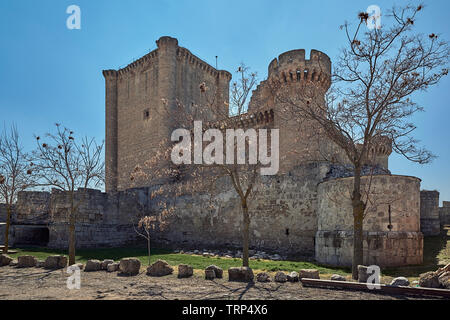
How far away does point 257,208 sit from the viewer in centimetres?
1655

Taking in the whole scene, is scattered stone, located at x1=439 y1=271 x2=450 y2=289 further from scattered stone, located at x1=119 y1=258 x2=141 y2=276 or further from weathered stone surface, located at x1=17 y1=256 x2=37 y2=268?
weathered stone surface, located at x1=17 y1=256 x2=37 y2=268

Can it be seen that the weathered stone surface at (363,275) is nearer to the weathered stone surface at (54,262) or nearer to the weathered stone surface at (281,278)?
the weathered stone surface at (281,278)

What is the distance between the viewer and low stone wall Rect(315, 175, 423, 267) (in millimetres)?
10242

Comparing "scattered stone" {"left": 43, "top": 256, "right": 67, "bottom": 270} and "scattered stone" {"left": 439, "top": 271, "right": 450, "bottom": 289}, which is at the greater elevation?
"scattered stone" {"left": 439, "top": 271, "right": 450, "bottom": 289}

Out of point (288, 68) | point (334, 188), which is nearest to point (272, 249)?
point (334, 188)

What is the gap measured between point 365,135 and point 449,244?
8.50m

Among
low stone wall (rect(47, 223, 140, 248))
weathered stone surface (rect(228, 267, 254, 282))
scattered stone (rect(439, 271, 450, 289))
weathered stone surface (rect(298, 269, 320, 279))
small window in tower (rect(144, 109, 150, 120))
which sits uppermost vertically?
small window in tower (rect(144, 109, 150, 120))

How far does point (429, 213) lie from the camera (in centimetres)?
1667

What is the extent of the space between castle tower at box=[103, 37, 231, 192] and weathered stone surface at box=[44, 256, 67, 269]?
1606 cm

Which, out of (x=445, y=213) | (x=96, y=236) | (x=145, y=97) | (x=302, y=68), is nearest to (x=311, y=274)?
(x=96, y=236)

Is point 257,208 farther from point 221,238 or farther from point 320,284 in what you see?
point 320,284

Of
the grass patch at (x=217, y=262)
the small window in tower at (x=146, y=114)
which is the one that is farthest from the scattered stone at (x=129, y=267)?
the small window in tower at (x=146, y=114)

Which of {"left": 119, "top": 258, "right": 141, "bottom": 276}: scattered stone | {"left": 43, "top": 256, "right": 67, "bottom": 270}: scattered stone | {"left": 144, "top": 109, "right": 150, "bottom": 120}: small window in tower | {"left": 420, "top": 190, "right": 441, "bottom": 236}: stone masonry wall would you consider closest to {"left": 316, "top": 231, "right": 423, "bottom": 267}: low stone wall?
{"left": 420, "top": 190, "right": 441, "bottom": 236}: stone masonry wall

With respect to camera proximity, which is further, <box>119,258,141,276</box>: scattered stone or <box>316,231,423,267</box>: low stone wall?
<box>316,231,423,267</box>: low stone wall
